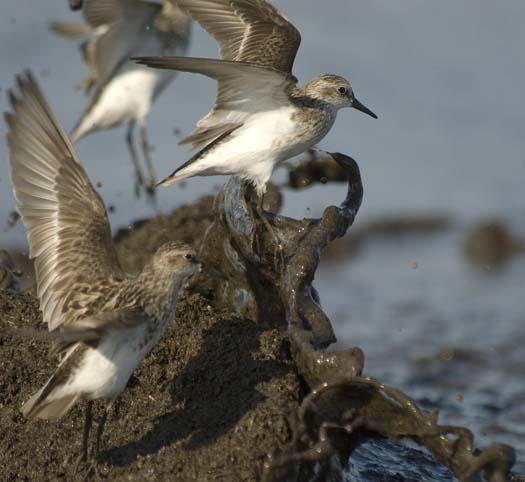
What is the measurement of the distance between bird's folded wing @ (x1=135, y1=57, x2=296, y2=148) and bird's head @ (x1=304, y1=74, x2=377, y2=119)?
1.35 feet

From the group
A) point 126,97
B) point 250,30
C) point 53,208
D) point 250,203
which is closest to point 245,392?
point 53,208

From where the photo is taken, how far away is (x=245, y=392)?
484cm

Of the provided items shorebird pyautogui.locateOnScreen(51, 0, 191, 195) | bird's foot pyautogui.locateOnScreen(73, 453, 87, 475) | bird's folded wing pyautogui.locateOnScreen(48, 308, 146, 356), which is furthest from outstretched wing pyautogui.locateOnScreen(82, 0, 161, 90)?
bird's foot pyautogui.locateOnScreen(73, 453, 87, 475)

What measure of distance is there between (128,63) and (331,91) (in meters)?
4.11

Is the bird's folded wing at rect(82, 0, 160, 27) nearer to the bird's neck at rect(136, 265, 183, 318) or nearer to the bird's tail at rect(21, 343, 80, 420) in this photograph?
the bird's neck at rect(136, 265, 183, 318)

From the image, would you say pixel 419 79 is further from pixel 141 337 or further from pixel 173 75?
pixel 141 337

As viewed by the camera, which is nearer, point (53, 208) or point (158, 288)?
point (158, 288)

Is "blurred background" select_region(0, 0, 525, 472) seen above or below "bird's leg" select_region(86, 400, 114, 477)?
below

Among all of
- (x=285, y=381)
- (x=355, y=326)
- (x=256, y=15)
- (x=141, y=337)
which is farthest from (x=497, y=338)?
(x=141, y=337)

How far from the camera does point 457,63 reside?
1324 centimetres

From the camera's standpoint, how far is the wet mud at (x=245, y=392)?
446 centimetres

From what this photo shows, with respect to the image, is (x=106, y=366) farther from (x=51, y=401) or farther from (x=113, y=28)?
(x=113, y=28)

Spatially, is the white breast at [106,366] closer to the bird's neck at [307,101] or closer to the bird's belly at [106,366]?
the bird's belly at [106,366]

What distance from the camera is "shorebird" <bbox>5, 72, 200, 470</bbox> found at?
4.45m
